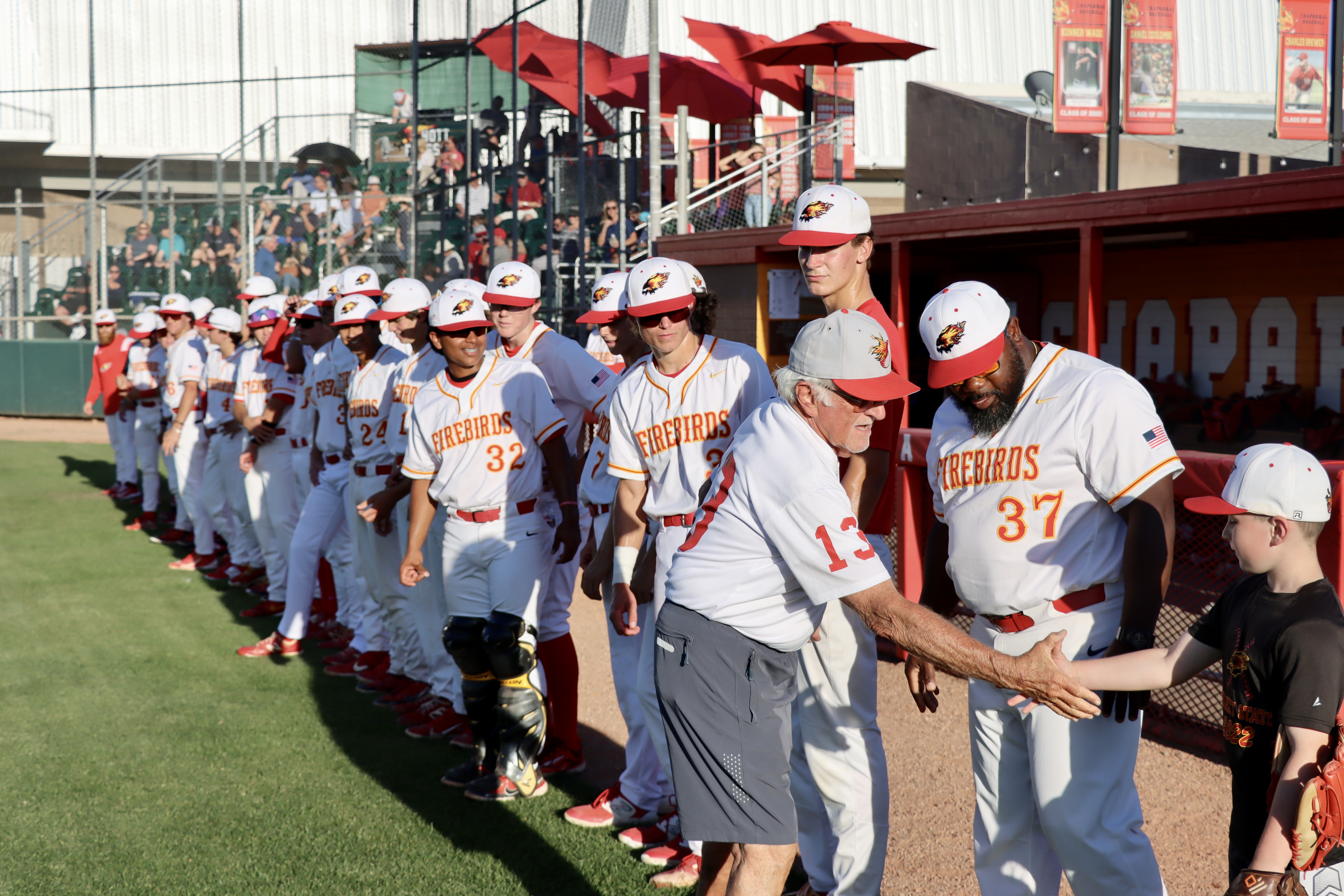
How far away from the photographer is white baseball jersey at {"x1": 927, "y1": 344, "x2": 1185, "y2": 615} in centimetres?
282

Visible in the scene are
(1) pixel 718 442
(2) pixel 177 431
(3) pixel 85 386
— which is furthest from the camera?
(3) pixel 85 386


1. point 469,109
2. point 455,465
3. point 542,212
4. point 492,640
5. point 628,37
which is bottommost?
point 492,640

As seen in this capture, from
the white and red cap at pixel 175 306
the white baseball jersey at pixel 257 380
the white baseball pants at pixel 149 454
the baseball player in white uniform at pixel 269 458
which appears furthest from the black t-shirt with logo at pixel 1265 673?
the white baseball pants at pixel 149 454

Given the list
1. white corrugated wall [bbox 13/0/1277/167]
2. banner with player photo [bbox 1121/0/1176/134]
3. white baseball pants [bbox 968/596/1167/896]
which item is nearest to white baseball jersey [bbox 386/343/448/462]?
white baseball pants [bbox 968/596/1167/896]

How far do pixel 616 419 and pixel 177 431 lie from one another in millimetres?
7285

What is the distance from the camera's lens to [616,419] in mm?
3980

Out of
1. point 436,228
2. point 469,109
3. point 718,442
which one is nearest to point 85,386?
point 436,228

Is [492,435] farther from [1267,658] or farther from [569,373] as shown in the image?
[1267,658]

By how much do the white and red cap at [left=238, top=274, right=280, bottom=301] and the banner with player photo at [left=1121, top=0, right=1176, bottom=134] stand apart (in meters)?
8.00

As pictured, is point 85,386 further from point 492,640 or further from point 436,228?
point 492,640

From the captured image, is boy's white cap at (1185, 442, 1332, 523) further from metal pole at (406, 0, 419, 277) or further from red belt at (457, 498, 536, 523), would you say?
metal pole at (406, 0, 419, 277)

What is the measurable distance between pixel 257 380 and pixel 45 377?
48.9ft

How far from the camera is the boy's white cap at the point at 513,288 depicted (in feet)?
17.1

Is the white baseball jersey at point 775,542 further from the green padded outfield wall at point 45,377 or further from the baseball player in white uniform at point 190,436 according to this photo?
the green padded outfield wall at point 45,377
